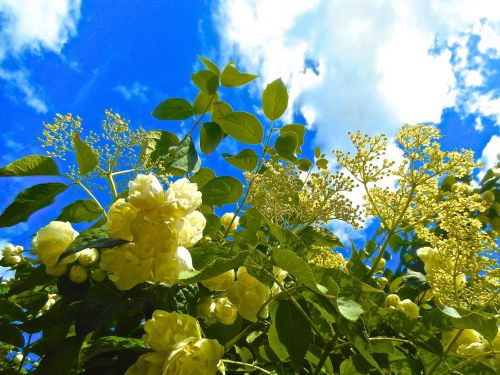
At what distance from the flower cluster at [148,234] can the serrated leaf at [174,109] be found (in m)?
0.85

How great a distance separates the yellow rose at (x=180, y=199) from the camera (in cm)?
103

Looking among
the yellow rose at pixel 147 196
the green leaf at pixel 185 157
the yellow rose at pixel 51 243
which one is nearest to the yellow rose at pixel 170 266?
the yellow rose at pixel 147 196

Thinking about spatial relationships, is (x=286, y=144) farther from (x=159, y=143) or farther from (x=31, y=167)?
(x=31, y=167)

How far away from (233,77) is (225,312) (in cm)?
96

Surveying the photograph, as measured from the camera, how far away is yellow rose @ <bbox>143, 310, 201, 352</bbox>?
99cm

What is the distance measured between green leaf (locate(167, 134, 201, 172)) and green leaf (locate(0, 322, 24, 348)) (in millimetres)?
760

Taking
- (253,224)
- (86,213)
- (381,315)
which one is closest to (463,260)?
(381,315)

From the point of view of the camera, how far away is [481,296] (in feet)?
4.60

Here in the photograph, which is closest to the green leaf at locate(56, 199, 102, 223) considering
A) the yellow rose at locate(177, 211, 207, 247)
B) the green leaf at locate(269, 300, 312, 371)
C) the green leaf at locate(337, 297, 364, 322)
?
the yellow rose at locate(177, 211, 207, 247)

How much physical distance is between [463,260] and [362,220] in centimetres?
37

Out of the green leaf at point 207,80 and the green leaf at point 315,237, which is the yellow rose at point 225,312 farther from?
the green leaf at point 207,80

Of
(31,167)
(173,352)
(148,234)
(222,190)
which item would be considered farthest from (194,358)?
(31,167)

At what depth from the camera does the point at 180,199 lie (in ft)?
3.43

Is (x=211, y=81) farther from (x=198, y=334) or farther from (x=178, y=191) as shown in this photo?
(x=198, y=334)
